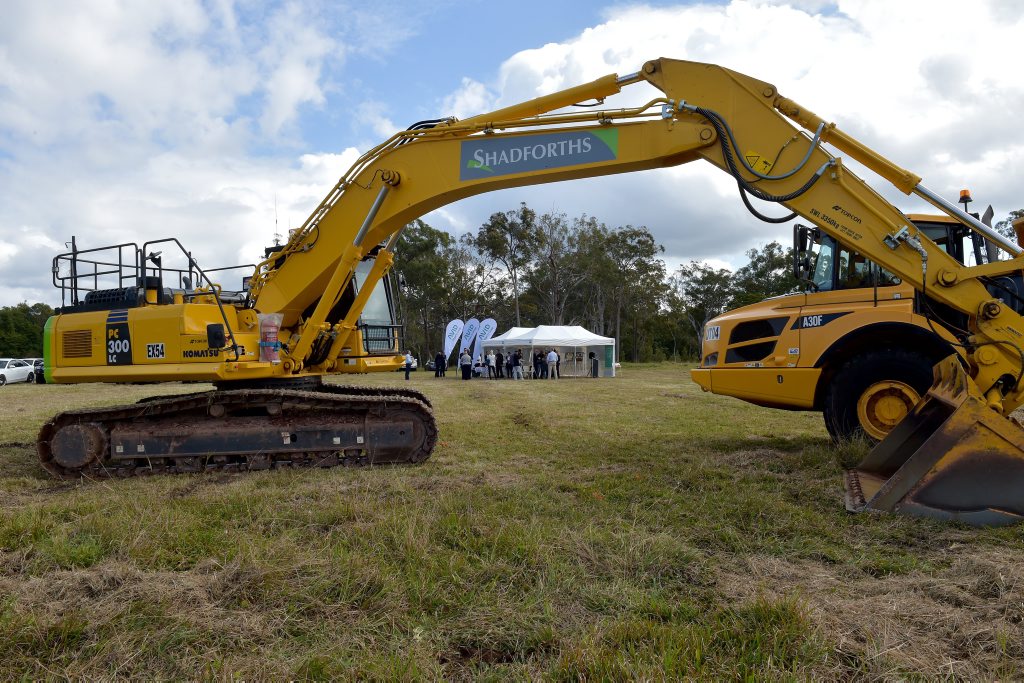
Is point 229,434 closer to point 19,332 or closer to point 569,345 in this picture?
point 569,345

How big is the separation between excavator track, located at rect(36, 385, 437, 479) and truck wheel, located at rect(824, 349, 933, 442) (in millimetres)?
4629

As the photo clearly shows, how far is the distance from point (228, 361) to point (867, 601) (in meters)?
6.48

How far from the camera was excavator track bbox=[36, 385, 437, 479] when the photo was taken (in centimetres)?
736

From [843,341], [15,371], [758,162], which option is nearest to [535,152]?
[758,162]

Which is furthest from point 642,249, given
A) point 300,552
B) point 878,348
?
point 300,552

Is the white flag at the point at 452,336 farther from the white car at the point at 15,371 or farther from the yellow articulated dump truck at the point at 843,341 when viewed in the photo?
the yellow articulated dump truck at the point at 843,341

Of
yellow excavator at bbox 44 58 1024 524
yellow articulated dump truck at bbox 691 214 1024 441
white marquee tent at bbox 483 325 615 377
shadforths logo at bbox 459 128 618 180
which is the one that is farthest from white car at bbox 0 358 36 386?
yellow articulated dump truck at bbox 691 214 1024 441

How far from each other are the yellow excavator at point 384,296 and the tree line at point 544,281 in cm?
4097

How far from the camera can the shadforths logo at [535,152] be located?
22.6 feet

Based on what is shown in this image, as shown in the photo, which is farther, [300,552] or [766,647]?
[300,552]

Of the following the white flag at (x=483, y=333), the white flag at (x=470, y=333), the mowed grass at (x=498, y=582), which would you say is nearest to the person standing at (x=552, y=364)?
the white flag at (x=483, y=333)

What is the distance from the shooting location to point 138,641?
3.03m

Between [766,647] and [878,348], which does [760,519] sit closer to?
[766,647]

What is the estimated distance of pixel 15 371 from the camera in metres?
33.0
